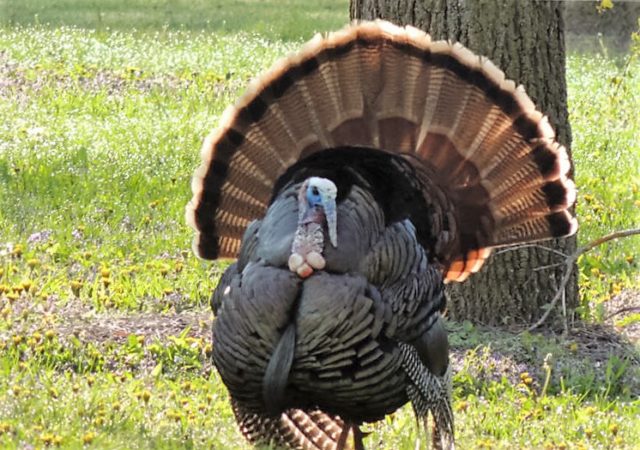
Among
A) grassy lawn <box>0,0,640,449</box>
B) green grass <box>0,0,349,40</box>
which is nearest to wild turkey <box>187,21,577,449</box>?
grassy lawn <box>0,0,640,449</box>

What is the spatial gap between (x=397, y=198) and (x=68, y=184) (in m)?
3.58

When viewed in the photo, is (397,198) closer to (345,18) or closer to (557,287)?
(557,287)

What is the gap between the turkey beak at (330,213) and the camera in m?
4.03

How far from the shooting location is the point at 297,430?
4711mm

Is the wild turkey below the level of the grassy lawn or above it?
above

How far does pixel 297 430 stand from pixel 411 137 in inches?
46.1

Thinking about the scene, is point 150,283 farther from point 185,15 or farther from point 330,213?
point 185,15

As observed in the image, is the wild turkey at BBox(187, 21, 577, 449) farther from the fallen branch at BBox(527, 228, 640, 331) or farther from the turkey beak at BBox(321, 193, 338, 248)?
the fallen branch at BBox(527, 228, 640, 331)

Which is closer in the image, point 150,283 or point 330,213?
point 330,213

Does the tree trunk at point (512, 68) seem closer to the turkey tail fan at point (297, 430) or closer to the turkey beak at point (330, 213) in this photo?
the turkey tail fan at point (297, 430)

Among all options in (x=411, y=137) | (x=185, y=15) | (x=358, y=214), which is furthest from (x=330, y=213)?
(x=185, y=15)

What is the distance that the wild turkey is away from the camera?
3914 mm

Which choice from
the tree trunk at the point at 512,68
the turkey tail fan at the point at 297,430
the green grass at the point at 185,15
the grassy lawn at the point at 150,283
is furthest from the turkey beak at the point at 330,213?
the green grass at the point at 185,15

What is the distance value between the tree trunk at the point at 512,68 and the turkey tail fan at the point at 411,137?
1020 mm
